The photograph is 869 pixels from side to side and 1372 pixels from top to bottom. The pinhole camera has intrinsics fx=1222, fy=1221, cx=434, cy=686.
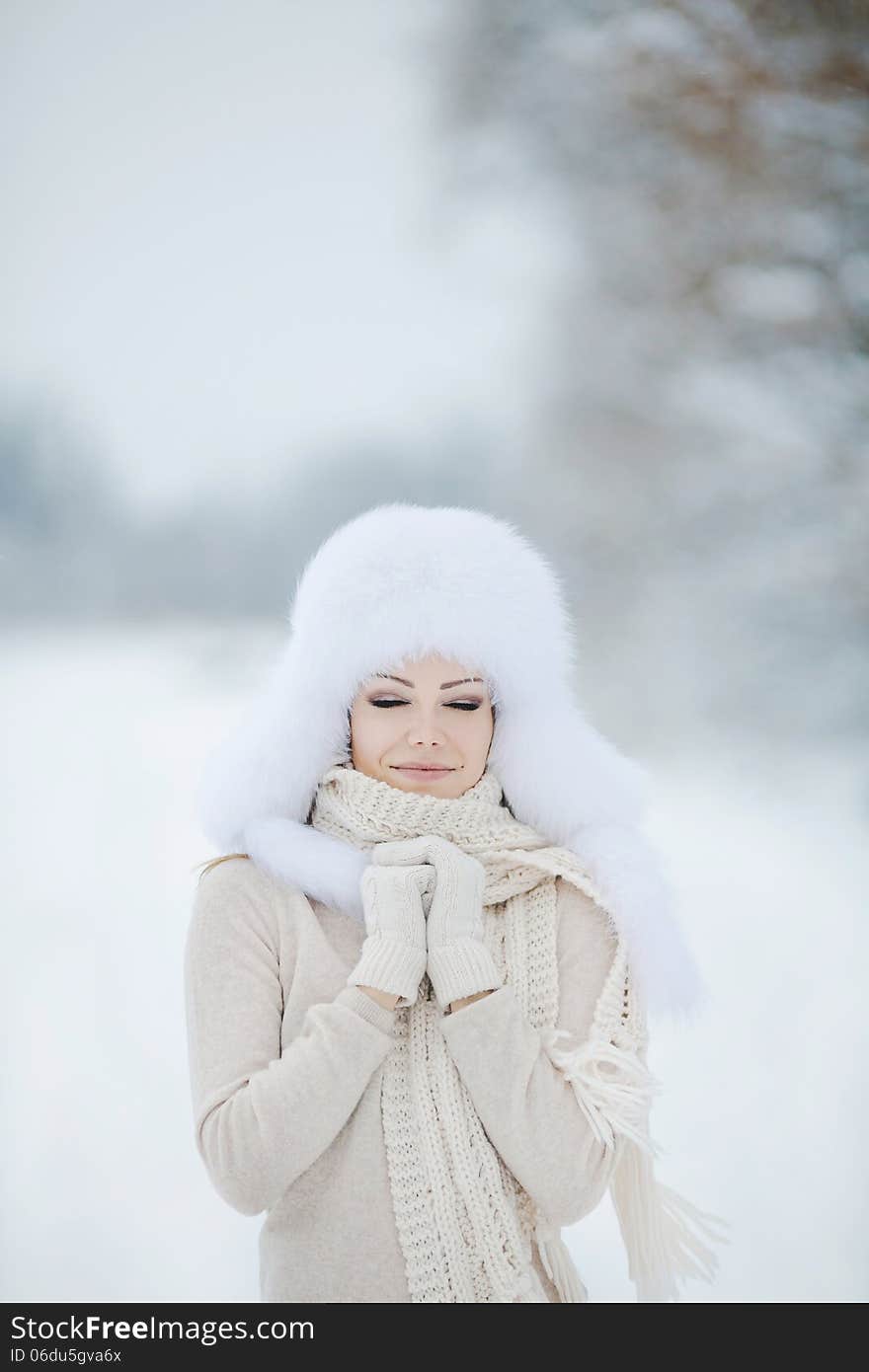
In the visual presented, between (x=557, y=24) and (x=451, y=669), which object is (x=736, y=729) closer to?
(x=451, y=669)

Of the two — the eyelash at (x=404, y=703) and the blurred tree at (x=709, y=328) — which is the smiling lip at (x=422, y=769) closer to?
the eyelash at (x=404, y=703)

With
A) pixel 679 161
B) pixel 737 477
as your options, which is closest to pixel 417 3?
pixel 679 161

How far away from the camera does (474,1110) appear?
1281mm

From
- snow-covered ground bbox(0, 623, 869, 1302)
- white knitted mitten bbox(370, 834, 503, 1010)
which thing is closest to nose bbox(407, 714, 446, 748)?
white knitted mitten bbox(370, 834, 503, 1010)

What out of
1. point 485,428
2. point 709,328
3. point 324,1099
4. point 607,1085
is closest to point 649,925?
point 607,1085

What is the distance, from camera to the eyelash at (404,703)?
1.39m

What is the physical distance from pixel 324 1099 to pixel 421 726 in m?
0.42

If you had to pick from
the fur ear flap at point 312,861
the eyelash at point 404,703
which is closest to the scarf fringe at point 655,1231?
the fur ear flap at point 312,861

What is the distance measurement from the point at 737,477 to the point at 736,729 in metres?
0.56

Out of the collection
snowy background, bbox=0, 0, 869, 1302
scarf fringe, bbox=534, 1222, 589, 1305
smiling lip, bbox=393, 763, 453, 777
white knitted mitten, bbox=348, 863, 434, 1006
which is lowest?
scarf fringe, bbox=534, 1222, 589, 1305

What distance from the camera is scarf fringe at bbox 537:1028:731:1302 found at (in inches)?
49.2

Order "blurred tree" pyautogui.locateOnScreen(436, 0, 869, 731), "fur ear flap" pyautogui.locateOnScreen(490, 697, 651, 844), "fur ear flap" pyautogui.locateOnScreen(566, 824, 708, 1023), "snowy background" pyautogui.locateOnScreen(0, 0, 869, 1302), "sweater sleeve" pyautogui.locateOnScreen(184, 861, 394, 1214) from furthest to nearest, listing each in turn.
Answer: "blurred tree" pyautogui.locateOnScreen(436, 0, 869, 731), "snowy background" pyautogui.locateOnScreen(0, 0, 869, 1302), "fur ear flap" pyautogui.locateOnScreen(490, 697, 651, 844), "fur ear flap" pyautogui.locateOnScreen(566, 824, 708, 1023), "sweater sleeve" pyautogui.locateOnScreen(184, 861, 394, 1214)

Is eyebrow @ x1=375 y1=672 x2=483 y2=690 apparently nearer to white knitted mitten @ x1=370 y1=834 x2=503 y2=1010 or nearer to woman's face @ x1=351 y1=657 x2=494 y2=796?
woman's face @ x1=351 y1=657 x2=494 y2=796

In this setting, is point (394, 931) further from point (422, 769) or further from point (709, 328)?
point (709, 328)
